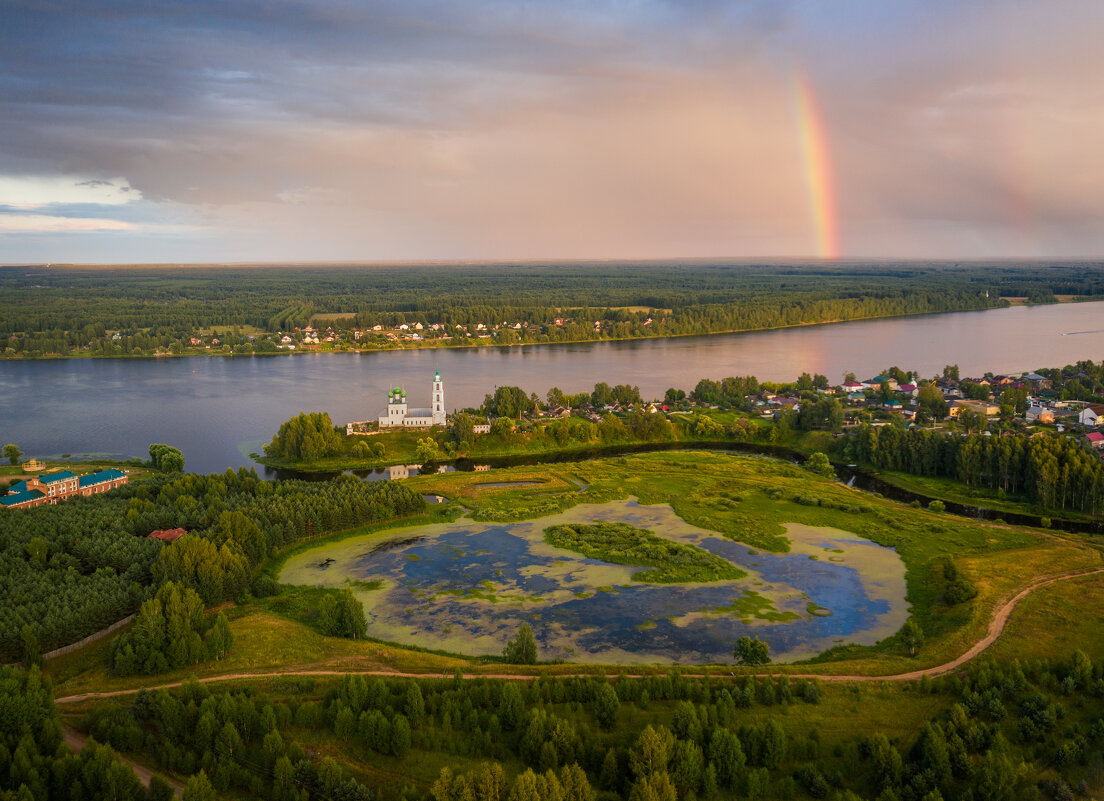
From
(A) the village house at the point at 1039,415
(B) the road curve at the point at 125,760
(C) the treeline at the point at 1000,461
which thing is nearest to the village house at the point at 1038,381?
(A) the village house at the point at 1039,415

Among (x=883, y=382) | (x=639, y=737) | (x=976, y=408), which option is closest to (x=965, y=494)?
(x=976, y=408)

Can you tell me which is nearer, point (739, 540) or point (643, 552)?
point (643, 552)

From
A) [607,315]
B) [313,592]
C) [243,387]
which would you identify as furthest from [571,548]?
[607,315]

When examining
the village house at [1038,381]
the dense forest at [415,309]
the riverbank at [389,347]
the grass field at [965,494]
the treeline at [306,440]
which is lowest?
the grass field at [965,494]

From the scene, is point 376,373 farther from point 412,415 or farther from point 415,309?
point 415,309

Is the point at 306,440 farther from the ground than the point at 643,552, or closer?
farther from the ground

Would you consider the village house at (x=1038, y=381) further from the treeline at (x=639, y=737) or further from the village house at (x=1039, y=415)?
the treeline at (x=639, y=737)

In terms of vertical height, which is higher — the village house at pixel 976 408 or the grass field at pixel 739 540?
the village house at pixel 976 408

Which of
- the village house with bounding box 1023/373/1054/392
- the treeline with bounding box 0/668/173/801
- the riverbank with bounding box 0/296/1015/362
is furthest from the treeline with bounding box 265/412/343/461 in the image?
the village house with bounding box 1023/373/1054/392
